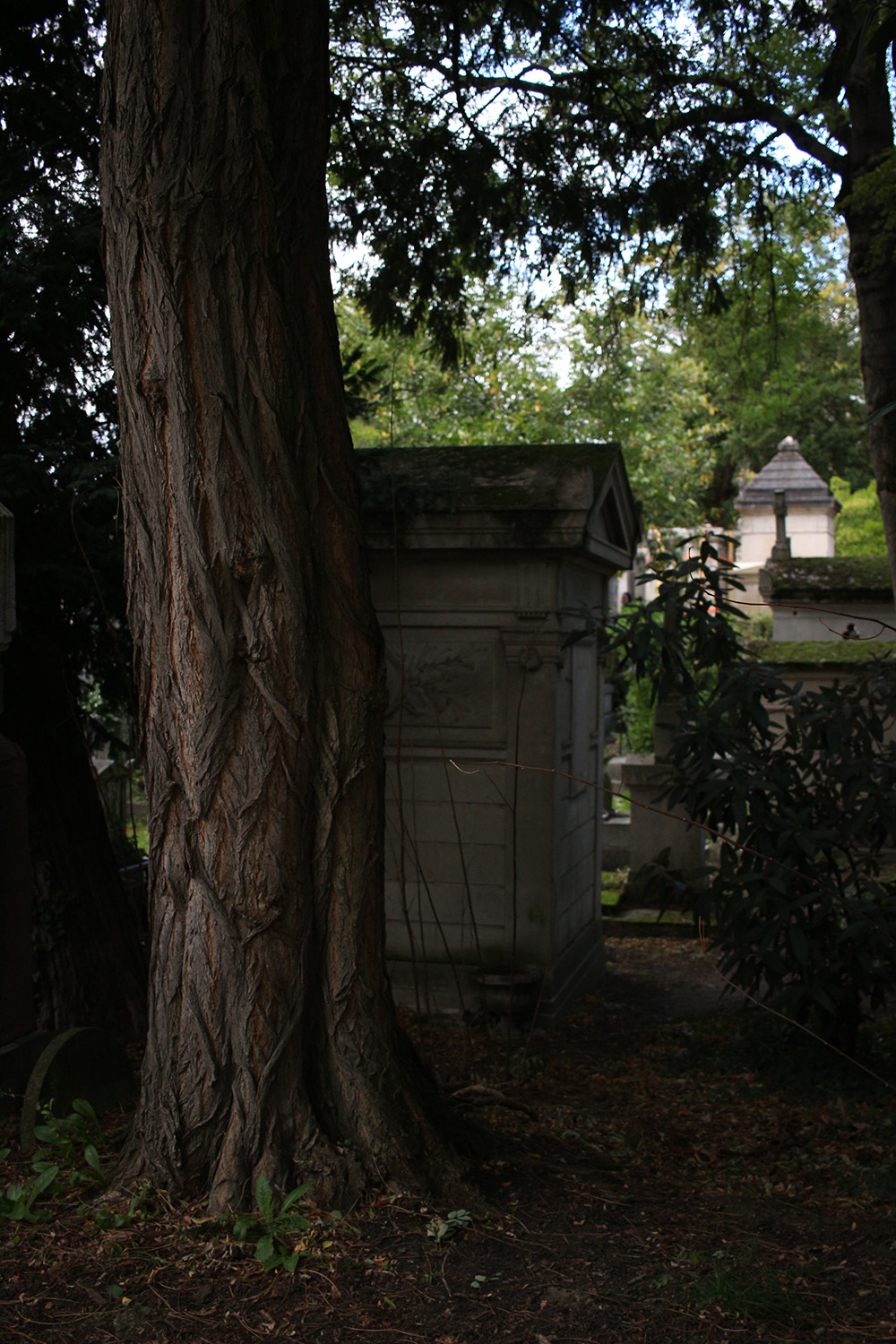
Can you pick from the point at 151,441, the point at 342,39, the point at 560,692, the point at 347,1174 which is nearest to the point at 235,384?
the point at 151,441

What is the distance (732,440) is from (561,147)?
1042 inches

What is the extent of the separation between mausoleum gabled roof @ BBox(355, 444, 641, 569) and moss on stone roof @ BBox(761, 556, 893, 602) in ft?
15.3

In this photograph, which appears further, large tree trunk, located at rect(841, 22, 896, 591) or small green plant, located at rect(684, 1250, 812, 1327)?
large tree trunk, located at rect(841, 22, 896, 591)

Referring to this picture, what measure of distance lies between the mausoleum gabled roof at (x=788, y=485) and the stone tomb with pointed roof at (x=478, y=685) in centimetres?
1996

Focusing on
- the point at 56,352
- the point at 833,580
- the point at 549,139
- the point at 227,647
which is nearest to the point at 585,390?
the point at 833,580

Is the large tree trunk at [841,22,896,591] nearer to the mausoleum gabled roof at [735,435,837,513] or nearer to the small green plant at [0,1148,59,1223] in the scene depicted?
the small green plant at [0,1148,59,1223]

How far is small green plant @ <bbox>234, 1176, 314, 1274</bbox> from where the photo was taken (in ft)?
9.29

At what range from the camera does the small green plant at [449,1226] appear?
119 inches

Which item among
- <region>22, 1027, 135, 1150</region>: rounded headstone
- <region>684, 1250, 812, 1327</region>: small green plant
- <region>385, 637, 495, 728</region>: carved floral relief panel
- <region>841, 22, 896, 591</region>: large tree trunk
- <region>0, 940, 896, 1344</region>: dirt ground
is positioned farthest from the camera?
<region>385, 637, 495, 728</region>: carved floral relief panel

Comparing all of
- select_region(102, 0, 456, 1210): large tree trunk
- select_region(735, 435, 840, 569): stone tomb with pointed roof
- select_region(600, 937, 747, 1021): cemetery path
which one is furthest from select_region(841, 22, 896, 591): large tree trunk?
select_region(735, 435, 840, 569): stone tomb with pointed roof

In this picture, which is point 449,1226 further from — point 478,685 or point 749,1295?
point 478,685

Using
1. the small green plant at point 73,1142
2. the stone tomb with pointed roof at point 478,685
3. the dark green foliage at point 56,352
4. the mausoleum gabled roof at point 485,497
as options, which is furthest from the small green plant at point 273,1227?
the mausoleum gabled roof at point 485,497

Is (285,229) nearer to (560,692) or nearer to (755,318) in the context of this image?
(560,692)

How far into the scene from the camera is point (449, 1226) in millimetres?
3084
